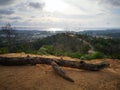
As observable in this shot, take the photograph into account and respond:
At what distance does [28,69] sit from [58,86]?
77.6 inches

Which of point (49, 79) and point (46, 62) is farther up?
point (46, 62)

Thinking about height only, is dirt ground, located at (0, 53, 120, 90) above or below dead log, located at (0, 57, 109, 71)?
below

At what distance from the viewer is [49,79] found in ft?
18.1

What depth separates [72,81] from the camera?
543 cm

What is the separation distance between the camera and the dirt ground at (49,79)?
4.98 meters

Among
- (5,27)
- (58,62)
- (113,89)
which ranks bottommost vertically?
(113,89)

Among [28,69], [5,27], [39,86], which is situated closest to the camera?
[39,86]

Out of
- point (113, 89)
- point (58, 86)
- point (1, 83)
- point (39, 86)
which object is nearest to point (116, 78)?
point (113, 89)

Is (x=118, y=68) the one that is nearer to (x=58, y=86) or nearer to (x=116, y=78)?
(x=116, y=78)

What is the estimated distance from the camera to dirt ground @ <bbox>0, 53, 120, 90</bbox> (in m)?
4.98

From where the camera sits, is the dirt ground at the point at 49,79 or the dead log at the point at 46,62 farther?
the dead log at the point at 46,62

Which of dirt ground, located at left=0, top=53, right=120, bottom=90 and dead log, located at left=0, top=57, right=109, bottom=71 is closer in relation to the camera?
dirt ground, located at left=0, top=53, right=120, bottom=90

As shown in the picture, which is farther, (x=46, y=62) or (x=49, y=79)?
(x=46, y=62)

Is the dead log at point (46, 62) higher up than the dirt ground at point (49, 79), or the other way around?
the dead log at point (46, 62)
